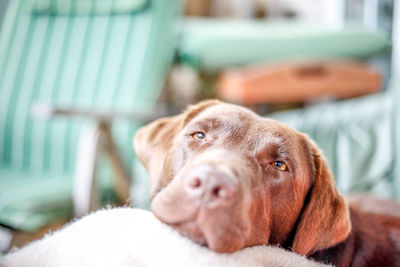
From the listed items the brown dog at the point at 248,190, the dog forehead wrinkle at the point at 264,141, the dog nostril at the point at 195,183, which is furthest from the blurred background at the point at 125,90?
the dog nostril at the point at 195,183

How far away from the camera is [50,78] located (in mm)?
2943

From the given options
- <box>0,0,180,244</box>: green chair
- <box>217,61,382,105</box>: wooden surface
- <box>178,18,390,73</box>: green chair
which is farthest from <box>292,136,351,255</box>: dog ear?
<box>178,18,390,73</box>: green chair

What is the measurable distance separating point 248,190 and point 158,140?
537mm

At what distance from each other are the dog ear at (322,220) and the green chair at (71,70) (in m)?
A: 1.49

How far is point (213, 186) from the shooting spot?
787mm

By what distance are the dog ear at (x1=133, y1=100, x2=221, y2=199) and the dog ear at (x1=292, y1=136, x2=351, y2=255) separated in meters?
0.46

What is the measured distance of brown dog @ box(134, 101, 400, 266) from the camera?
82 centimetres

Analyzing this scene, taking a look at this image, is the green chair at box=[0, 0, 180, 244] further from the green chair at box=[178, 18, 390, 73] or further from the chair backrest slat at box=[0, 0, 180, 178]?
the green chair at box=[178, 18, 390, 73]

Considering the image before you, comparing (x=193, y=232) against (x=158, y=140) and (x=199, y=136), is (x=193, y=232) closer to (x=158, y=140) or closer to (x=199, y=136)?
(x=199, y=136)

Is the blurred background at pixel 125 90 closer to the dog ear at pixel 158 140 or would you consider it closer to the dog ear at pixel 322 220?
the dog ear at pixel 158 140

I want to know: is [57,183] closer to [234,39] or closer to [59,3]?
[59,3]

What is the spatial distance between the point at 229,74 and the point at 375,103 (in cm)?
129

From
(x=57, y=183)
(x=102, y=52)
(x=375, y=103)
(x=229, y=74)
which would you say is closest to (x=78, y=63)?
(x=102, y=52)

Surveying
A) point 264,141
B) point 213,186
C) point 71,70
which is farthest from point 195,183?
point 71,70
